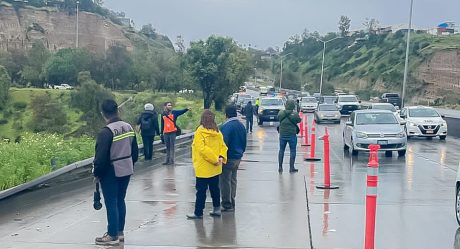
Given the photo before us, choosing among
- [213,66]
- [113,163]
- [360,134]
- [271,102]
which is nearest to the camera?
[113,163]

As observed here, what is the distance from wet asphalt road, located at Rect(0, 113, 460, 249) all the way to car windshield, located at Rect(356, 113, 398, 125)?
227 inches

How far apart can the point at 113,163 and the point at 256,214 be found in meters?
3.35

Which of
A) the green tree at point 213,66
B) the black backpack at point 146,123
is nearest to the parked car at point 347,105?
the green tree at point 213,66

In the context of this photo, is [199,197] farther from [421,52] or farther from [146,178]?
[421,52]

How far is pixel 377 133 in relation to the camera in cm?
2228

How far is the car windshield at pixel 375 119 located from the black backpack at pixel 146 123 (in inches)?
309

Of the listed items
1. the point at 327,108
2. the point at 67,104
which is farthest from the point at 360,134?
the point at 67,104

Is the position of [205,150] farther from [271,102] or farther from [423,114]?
[271,102]

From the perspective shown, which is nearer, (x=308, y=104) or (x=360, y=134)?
(x=360, y=134)

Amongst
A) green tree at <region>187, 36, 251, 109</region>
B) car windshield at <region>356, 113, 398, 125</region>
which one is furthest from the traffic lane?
green tree at <region>187, 36, 251, 109</region>

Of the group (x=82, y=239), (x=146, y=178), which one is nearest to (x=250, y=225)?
(x=82, y=239)

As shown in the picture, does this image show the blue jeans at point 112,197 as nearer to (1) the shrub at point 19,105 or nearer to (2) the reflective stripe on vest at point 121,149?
(2) the reflective stripe on vest at point 121,149

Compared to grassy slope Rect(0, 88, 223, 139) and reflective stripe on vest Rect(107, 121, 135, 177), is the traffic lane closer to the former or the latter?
reflective stripe on vest Rect(107, 121, 135, 177)

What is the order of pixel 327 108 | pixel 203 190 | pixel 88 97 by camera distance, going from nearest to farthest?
1. pixel 203 190
2. pixel 327 108
3. pixel 88 97
